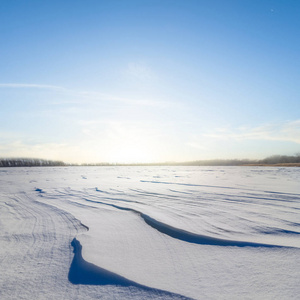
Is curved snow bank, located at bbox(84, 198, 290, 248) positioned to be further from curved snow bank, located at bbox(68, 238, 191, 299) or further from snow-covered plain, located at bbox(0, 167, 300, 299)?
curved snow bank, located at bbox(68, 238, 191, 299)

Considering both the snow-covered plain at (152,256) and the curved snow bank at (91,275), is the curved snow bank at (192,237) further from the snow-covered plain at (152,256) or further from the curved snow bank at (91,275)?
the curved snow bank at (91,275)

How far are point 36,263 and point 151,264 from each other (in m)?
0.86

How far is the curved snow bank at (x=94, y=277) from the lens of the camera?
3.66ft

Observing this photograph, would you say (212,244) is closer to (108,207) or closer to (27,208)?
(108,207)

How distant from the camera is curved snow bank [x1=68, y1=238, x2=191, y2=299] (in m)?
1.12

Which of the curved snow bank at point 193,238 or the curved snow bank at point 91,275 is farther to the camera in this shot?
the curved snow bank at point 193,238

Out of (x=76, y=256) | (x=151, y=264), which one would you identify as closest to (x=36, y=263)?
(x=76, y=256)

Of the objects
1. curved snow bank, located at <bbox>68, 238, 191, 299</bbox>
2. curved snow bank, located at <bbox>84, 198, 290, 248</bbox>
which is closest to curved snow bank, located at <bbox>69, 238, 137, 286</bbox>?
curved snow bank, located at <bbox>68, 238, 191, 299</bbox>

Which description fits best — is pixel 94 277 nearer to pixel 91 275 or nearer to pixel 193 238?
pixel 91 275

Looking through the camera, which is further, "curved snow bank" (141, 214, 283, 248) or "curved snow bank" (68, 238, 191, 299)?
"curved snow bank" (141, 214, 283, 248)

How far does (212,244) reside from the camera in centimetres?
167

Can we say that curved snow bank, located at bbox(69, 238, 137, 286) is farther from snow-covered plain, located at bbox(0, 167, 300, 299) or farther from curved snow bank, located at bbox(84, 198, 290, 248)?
curved snow bank, located at bbox(84, 198, 290, 248)

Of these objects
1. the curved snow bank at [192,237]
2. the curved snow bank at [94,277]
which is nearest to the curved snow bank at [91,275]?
the curved snow bank at [94,277]

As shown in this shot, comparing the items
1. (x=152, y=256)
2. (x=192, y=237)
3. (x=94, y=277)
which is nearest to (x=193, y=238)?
(x=192, y=237)
